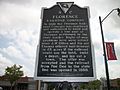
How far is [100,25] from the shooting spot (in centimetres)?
1449

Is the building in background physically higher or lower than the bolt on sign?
lower

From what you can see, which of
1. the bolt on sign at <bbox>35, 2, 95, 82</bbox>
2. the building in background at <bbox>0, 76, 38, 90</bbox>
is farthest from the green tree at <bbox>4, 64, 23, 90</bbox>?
the bolt on sign at <bbox>35, 2, 95, 82</bbox>

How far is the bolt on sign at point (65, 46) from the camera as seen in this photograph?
8992 mm

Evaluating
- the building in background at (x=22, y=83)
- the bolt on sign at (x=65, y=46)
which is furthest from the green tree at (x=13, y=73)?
the bolt on sign at (x=65, y=46)

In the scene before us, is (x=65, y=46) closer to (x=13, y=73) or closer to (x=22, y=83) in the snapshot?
(x=13, y=73)

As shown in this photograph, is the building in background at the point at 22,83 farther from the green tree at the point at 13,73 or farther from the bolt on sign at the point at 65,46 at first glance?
the bolt on sign at the point at 65,46

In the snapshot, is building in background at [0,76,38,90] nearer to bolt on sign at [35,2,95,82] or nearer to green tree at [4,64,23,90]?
green tree at [4,64,23,90]

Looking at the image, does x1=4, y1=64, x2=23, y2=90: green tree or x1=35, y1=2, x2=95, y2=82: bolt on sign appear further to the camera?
x1=4, y1=64, x2=23, y2=90: green tree

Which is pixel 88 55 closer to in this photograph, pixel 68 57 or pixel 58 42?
pixel 68 57

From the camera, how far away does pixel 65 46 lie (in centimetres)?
959

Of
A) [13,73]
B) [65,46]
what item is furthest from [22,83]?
[65,46]

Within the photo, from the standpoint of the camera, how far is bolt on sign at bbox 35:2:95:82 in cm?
899

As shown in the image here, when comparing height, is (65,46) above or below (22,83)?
above

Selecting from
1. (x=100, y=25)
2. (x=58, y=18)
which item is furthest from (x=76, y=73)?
(x=100, y=25)
